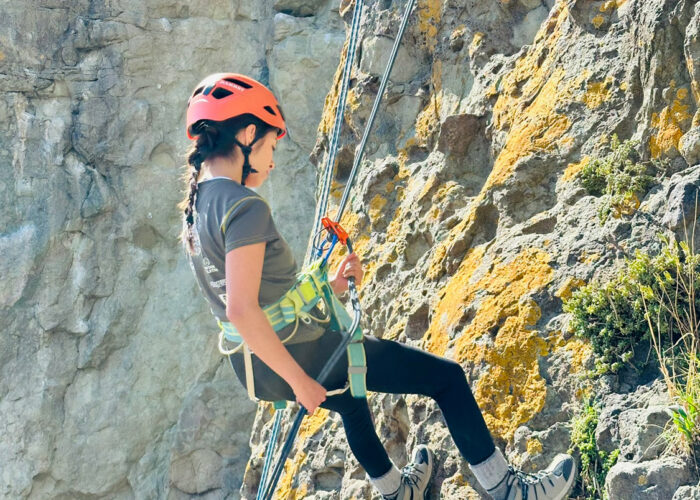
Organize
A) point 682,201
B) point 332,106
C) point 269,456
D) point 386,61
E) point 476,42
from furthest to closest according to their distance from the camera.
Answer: point 332,106, point 386,61, point 476,42, point 269,456, point 682,201

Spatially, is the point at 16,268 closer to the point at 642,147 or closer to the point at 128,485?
the point at 128,485

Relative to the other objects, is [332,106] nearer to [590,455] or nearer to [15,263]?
[590,455]

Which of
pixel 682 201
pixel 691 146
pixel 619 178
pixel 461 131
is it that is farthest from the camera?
pixel 461 131

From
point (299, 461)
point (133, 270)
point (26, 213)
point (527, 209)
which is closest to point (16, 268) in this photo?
point (26, 213)

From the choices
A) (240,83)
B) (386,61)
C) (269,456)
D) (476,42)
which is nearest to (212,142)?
(240,83)

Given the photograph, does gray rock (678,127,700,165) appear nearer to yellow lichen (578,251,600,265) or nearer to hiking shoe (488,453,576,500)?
yellow lichen (578,251,600,265)

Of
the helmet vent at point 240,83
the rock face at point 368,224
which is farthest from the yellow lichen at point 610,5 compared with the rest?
the helmet vent at point 240,83

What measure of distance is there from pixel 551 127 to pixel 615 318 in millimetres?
1446

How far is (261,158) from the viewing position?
348cm

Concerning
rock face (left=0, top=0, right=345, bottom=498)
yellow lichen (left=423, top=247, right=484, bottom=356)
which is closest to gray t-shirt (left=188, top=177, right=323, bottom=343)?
yellow lichen (left=423, top=247, right=484, bottom=356)

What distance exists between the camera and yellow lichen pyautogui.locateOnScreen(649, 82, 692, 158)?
402 cm

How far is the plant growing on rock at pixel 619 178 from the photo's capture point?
4094 millimetres

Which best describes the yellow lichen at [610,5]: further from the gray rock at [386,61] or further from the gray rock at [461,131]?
the gray rock at [386,61]

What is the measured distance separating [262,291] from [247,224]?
39 cm
